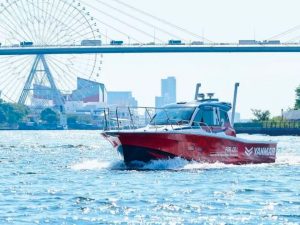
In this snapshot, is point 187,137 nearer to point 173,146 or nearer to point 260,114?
point 173,146

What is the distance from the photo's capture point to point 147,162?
1596 inches

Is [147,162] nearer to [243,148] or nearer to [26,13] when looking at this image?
[243,148]

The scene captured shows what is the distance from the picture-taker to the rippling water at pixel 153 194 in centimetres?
2517

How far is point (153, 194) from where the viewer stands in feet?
99.9

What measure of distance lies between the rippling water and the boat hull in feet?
1.17

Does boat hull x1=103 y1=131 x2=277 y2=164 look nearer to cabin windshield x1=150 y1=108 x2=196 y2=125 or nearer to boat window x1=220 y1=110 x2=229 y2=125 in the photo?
boat window x1=220 y1=110 x2=229 y2=125

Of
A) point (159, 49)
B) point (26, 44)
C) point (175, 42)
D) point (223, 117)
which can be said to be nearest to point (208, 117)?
point (223, 117)

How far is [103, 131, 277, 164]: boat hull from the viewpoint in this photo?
39.7 meters

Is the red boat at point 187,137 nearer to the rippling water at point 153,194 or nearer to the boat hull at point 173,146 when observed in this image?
the boat hull at point 173,146

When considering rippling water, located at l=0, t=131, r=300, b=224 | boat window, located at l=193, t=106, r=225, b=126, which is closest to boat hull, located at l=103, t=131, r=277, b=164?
rippling water, located at l=0, t=131, r=300, b=224

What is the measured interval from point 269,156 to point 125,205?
65.9ft

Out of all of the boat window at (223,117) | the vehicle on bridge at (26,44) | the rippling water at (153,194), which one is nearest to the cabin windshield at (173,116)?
the rippling water at (153,194)

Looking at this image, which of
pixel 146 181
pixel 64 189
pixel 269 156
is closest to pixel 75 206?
pixel 64 189

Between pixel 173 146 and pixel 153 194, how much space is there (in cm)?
954
